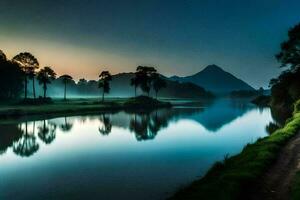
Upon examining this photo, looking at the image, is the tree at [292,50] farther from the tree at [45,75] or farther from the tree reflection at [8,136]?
the tree at [45,75]

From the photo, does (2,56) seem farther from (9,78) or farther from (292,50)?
(292,50)

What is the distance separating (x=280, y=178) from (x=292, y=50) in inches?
2130

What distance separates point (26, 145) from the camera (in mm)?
35875

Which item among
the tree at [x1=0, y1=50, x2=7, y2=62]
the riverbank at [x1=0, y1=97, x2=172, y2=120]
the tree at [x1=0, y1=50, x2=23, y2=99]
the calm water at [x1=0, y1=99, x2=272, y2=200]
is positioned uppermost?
the tree at [x1=0, y1=50, x2=7, y2=62]

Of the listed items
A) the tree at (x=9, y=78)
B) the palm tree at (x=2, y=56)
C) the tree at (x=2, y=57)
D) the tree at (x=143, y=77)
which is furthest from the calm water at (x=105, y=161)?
the tree at (x=143, y=77)

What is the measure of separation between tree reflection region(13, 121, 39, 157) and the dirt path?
20600 mm

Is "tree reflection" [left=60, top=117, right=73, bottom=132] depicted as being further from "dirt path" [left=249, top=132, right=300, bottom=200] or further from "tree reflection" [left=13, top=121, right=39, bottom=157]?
"dirt path" [left=249, top=132, right=300, bottom=200]

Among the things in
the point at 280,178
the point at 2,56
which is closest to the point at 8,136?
the point at 280,178

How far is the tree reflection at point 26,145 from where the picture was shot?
104 feet

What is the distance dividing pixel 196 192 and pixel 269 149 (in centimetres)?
995

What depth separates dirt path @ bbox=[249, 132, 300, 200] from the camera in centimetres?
1425

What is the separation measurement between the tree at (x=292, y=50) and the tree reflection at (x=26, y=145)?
47.4 meters

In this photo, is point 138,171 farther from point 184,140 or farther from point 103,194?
point 184,140

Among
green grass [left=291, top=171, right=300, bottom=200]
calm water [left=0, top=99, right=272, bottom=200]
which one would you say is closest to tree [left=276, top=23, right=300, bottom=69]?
calm water [left=0, top=99, right=272, bottom=200]
